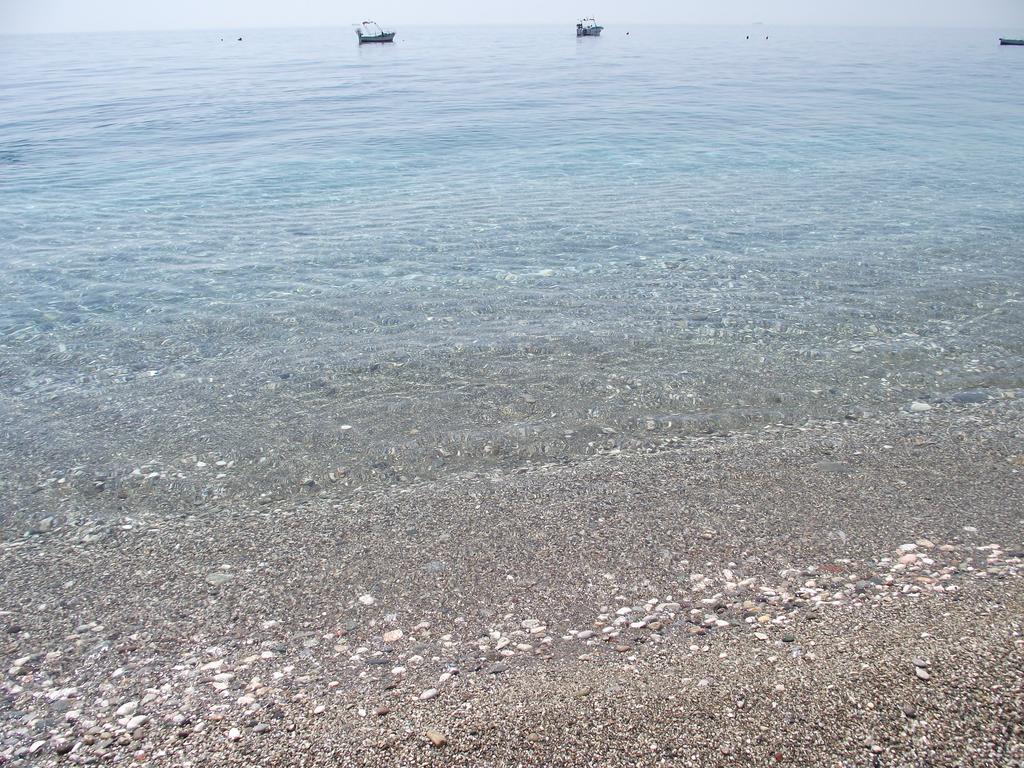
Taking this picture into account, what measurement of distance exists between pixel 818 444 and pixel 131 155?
A: 25719mm

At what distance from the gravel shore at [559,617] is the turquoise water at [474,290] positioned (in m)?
0.86

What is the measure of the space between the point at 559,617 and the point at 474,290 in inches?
309

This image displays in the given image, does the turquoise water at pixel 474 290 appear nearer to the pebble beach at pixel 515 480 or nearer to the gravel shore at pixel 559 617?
the pebble beach at pixel 515 480

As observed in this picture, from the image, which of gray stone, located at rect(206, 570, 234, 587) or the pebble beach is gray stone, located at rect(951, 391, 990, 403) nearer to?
the pebble beach

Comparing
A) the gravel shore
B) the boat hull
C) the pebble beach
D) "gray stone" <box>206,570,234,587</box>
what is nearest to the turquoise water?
the pebble beach

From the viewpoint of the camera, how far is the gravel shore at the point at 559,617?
3934mm

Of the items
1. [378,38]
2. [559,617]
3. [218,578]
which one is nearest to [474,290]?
[218,578]

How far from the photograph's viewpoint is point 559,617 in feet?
16.5

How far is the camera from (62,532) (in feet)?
20.5

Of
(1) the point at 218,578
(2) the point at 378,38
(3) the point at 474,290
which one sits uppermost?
(2) the point at 378,38

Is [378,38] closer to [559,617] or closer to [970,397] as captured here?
[970,397]

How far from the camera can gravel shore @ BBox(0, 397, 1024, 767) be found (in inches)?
155

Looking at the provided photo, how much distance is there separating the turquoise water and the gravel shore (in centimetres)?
86

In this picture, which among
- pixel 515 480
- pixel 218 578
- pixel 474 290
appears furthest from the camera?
pixel 474 290
